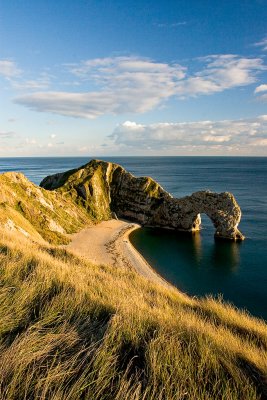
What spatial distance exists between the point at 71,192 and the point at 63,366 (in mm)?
71937

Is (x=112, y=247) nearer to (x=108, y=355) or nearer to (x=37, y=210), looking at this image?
(x=37, y=210)

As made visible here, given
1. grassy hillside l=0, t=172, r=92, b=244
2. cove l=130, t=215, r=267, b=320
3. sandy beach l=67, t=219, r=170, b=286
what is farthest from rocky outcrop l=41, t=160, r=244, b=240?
grassy hillside l=0, t=172, r=92, b=244

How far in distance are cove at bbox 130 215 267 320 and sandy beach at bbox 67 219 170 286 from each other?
195cm

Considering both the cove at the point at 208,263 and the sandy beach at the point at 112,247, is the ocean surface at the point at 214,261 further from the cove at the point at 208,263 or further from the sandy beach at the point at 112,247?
the sandy beach at the point at 112,247

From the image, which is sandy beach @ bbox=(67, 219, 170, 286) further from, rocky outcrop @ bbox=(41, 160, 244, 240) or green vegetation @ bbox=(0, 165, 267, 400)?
green vegetation @ bbox=(0, 165, 267, 400)

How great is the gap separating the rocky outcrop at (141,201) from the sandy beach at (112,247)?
5.71 meters

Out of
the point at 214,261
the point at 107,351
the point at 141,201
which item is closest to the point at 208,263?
the point at 214,261

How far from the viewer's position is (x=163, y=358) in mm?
4895

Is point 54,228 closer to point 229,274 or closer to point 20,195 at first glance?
point 20,195

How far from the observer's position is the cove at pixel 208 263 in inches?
1527

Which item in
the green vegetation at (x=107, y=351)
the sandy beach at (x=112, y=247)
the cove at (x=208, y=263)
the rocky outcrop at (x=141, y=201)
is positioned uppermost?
the green vegetation at (x=107, y=351)

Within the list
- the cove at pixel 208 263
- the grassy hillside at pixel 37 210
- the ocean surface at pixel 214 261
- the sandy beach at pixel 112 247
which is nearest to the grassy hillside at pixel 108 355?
the ocean surface at pixel 214 261

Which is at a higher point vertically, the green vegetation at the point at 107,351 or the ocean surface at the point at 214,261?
the green vegetation at the point at 107,351

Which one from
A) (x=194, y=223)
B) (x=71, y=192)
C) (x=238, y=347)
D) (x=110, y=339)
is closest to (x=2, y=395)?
(x=110, y=339)
